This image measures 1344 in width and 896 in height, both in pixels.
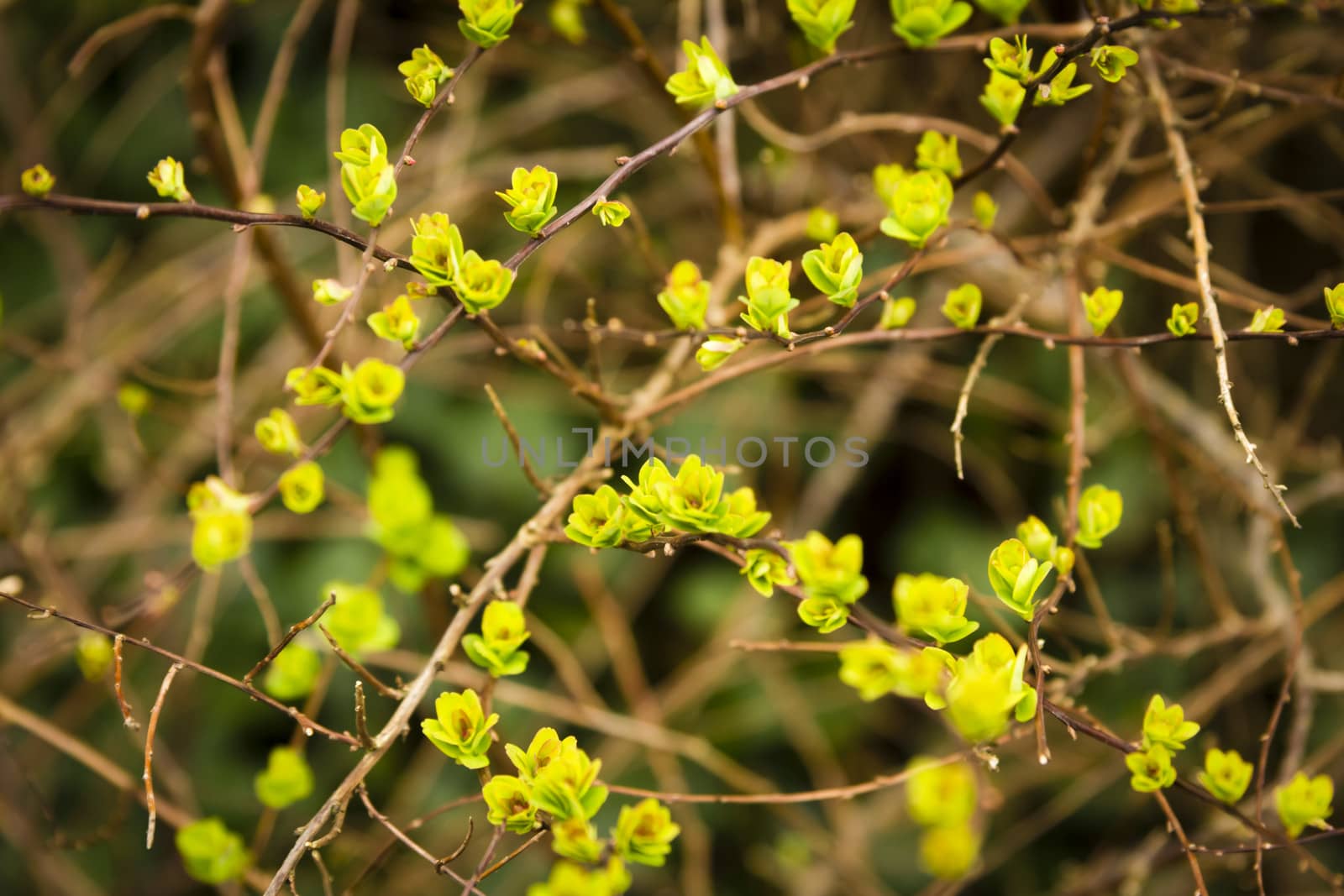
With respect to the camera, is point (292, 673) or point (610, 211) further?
point (292, 673)

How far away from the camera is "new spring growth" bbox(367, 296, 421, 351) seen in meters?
0.49

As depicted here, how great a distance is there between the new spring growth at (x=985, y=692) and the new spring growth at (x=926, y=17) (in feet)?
1.30

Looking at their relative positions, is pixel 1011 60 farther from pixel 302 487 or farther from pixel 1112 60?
pixel 302 487

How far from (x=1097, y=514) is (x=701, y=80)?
40 cm

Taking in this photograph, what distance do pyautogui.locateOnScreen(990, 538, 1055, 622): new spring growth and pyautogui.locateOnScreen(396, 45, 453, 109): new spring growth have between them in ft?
1.39

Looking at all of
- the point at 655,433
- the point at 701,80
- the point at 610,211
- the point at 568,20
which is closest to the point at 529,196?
the point at 610,211

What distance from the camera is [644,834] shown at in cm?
49

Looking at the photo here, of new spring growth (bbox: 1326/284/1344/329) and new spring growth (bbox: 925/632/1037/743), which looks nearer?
new spring growth (bbox: 925/632/1037/743)

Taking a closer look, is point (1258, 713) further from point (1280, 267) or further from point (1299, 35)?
point (1299, 35)

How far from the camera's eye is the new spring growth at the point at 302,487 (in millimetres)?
517

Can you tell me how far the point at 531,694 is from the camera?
37.1 inches

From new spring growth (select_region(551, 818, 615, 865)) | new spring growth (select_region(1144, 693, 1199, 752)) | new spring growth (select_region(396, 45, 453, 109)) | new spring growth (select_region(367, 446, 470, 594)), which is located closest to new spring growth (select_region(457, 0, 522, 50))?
Result: new spring growth (select_region(396, 45, 453, 109))

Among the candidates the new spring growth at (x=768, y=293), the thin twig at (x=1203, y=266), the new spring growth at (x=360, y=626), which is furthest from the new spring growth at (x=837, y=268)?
the new spring growth at (x=360, y=626)

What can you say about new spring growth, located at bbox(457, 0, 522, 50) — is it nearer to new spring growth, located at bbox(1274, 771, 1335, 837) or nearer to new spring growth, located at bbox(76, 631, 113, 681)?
new spring growth, located at bbox(76, 631, 113, 681)
